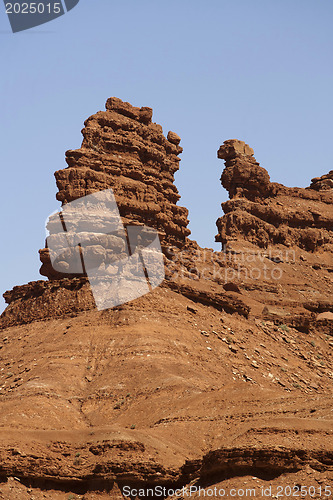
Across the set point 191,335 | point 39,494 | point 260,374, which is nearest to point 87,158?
point 191,335

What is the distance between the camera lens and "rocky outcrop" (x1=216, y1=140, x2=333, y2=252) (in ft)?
246

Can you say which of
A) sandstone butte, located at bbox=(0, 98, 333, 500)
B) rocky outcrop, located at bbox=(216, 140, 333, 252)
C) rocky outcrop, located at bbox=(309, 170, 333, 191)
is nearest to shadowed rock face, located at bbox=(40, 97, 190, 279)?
sandstone butte, located at bbox=(0, 98, 333, 500)

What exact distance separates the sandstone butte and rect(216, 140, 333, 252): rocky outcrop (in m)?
0.16

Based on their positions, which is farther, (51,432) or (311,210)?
(311,210)

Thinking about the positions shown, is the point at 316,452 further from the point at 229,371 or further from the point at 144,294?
the point at 144,294

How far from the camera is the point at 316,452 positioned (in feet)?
80.6

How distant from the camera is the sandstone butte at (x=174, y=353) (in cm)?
2777

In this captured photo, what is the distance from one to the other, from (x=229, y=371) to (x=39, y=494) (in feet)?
53.2

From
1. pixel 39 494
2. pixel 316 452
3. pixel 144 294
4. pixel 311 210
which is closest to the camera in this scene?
pixel 316 452

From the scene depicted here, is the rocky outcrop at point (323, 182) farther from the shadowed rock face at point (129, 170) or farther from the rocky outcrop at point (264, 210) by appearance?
the shadowed rock face at point (129, 170)

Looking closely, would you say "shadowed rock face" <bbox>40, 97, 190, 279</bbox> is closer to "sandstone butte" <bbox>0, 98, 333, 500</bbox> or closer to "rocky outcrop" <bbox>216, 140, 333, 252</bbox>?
"sandstone butte" <bbox>0, 98, 333, 500</bbox>

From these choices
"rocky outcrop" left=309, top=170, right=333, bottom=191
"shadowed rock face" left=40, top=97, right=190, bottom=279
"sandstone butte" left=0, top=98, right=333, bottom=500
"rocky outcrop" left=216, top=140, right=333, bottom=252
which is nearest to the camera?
"sandstone butte" left=0, top=98, right=333, bottom=500

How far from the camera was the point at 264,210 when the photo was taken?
76938 millimetres

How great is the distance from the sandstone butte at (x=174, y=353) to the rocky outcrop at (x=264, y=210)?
157 mm
